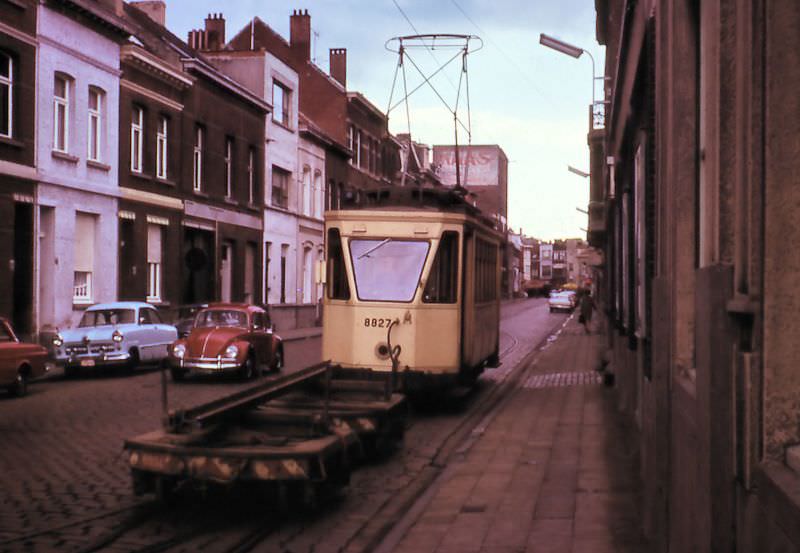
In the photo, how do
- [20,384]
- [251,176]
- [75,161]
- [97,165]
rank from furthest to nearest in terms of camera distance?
1. [251,176]
2. [97,165]
3. [75,161]
4. [20,384]

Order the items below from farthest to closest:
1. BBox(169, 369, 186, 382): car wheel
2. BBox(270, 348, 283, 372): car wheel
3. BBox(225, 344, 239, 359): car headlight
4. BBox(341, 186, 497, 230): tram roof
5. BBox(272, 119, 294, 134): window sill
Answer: BBox(272, 119, 294, 134): window sill
BBox(270, 348, 283, 372): car wheel
BBox(169, 369, 186, 382): car wheel
BBox(225, 344, 239, 359): car headlight
BBox(341, 186, 497, 230): tram roof

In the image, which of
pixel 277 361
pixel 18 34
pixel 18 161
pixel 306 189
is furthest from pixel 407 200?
pixel 306 189

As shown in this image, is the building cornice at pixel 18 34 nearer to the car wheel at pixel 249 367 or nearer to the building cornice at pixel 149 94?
the building cornice at pixel 149 94

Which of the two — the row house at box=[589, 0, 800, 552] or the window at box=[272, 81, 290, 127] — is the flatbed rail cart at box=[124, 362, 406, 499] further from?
the window at box=[272, 81, 290, 127]

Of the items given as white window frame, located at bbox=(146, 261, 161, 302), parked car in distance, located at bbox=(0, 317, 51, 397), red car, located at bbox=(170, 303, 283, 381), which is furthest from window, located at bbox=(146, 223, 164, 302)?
parked car in distance, located at bbox=(0, 317, 51, 397)

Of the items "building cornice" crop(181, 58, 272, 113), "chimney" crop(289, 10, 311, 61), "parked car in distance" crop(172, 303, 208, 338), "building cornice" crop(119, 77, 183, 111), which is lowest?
"parked car in distance" crop(172, 303, 208, 338)

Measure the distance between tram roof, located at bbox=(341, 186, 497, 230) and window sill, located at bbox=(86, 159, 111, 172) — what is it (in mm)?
14159

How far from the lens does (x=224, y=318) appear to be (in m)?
21.1

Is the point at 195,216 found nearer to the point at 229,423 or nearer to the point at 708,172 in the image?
the point at 229,423

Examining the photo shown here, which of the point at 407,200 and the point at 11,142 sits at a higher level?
the point at 11,142

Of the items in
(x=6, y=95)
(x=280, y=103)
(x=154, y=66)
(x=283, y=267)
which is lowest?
(x=283, y=267)

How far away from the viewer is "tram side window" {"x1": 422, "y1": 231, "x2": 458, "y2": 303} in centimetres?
1475

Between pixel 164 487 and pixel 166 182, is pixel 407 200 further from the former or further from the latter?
pixel 166 182

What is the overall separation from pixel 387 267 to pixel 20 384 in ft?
22.4
